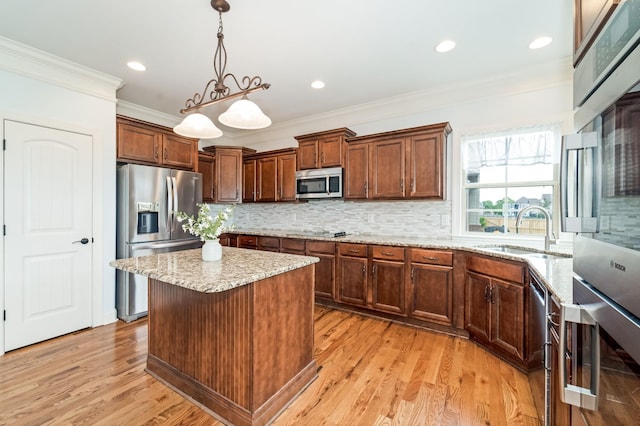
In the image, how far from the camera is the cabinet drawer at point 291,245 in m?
3.80

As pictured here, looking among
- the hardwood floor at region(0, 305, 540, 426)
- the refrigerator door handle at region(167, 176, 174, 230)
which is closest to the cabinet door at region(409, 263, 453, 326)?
the hardwood floor at region(0, 305, 540, 426)

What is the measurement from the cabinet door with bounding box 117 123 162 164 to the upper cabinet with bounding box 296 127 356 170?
1890mm

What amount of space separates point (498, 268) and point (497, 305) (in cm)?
32

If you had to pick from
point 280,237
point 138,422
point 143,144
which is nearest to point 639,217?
point 138,422

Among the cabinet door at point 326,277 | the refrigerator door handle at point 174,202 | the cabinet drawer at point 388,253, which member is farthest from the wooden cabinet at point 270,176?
the cabinet drawer at point 388,253

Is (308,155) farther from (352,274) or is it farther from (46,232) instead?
(46,232)

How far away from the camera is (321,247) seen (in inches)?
143

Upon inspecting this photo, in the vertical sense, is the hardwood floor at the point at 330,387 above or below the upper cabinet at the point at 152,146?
below

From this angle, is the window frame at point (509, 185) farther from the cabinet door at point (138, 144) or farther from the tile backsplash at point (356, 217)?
the cabinet door at point (138, 144)

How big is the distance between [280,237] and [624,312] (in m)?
3.57

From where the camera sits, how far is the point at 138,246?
3293 mm

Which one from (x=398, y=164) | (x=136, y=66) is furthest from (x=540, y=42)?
(x=136, y=66)

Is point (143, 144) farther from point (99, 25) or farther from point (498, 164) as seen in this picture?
point (498, 164)

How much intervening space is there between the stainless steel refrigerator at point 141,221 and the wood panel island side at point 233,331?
1341 millimetres
